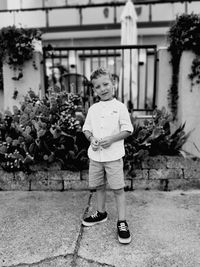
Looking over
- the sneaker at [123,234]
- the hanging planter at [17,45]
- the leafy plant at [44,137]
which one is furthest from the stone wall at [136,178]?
the hanging planter at [17,45]

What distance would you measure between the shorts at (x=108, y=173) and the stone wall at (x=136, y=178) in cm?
85

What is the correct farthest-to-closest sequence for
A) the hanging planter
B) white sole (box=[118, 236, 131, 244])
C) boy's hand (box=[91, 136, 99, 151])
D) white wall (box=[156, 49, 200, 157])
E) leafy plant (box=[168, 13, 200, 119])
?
the hanging planter → white wall (box=[156, 49, 200, 157]) → leafy plant (box=[168, 13, 200, 119]) → boy's hand (box=[91, 136, 99, 151]) → white sole (box=[118, 236, 131, 244])

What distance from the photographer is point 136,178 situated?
2.92 meters

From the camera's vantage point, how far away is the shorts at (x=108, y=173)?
76.5 inches

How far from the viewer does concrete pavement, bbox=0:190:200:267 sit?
1620mm

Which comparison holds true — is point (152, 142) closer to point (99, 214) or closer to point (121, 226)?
point (99, 214)

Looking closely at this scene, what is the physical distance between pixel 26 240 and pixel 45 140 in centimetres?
130

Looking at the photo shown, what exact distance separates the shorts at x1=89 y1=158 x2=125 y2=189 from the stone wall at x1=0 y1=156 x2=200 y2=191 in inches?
33.6

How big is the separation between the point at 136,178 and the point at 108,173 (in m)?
1.04

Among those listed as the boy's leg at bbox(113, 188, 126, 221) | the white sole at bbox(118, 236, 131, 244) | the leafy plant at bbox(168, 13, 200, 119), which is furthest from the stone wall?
the leafy plant at bbox(168, 13, 200, 119)

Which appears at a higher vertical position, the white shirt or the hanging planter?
the hanging planter

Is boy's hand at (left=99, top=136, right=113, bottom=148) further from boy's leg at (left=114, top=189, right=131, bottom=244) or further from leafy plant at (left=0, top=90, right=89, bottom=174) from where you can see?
leafy plant at (left=0, top=90, right=89, bottom=174)

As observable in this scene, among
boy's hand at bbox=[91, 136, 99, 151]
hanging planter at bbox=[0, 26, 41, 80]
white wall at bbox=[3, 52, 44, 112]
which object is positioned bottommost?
boy's hand at bbox=[91, 136, 99, 151]

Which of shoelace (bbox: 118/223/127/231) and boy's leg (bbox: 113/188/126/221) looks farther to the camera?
boy's leg (bbox: 113/188/126/221)
